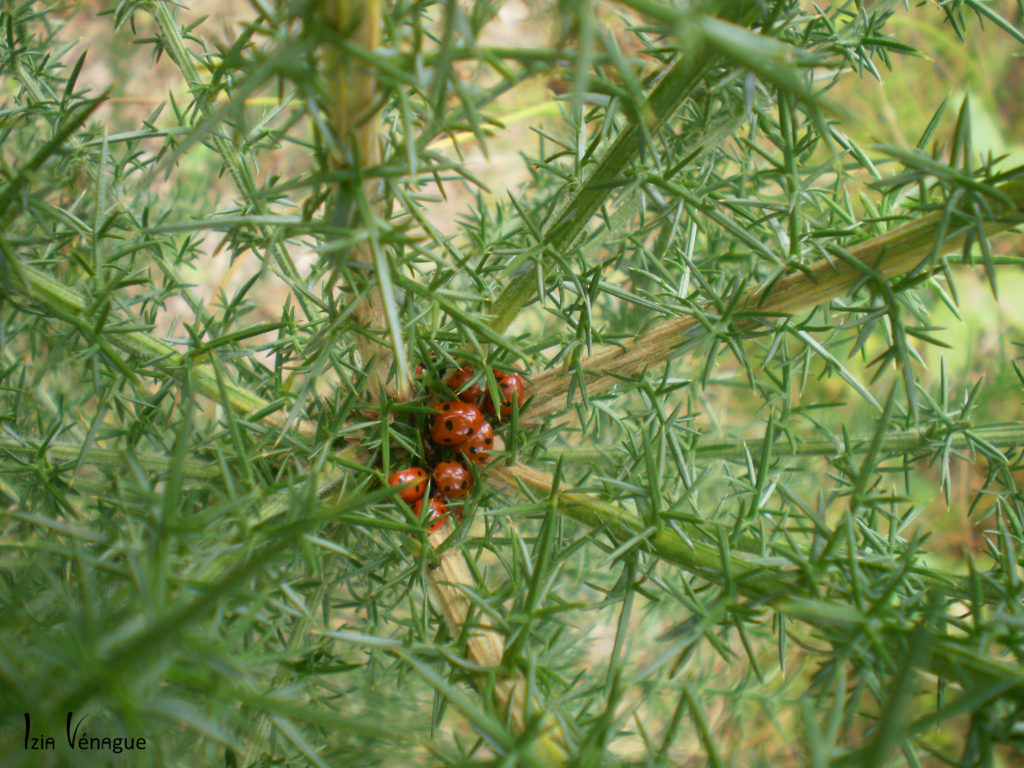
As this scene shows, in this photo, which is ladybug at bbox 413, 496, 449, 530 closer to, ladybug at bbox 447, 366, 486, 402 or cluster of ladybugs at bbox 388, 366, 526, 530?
cluster of ladybugs at bbox 388, 366, 526, 530

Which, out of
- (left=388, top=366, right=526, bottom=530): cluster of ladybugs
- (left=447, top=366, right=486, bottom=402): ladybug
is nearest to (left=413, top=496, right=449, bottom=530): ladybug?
(left=388, top=366, right=526, bottom=530): cluster of ladybugs

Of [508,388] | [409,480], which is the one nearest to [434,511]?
[409,480]

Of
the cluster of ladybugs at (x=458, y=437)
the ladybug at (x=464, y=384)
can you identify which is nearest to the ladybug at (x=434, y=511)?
the cluster of ladybugs at (x=458, y=437)

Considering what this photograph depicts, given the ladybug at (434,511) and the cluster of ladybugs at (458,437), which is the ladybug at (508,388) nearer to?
the cluster of ladybugs at (458,437)

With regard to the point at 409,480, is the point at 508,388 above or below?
above

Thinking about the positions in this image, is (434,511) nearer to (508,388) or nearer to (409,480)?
(409,480)

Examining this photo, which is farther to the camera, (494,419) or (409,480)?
(494,419)

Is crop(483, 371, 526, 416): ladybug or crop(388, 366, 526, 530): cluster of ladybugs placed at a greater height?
crop(483, 371, 526, 416): ladybug

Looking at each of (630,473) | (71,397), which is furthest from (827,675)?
(71,397)
